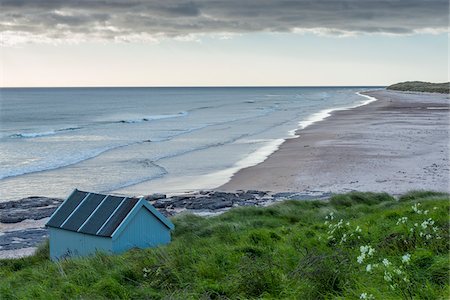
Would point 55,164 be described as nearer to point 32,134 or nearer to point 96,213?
point 32,134

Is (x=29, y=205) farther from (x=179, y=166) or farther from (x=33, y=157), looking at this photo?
(x=33, y=157)

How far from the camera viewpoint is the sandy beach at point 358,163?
2375 cm

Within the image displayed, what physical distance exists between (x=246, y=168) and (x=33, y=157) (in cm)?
1657

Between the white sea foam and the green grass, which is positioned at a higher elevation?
the green grass

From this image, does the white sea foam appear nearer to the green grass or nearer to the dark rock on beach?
the dark rock on beach

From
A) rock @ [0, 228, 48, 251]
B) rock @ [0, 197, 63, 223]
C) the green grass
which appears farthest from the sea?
the green grass

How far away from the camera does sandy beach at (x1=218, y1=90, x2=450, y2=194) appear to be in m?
23.8

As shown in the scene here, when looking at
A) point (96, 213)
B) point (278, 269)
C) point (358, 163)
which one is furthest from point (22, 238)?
point (358, 163)

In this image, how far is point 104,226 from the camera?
38.2ft

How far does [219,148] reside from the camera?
4038 centimetres

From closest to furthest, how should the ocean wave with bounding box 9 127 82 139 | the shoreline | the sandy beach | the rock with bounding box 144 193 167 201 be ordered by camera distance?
the rock with bounding box 144 193 167 201
the sandy beach
the shoreline
the ocean wave with bounding box 9 127 82 139

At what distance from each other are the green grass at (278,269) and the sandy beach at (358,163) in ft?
39.5

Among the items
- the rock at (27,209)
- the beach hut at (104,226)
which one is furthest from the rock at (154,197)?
the beach hut at (104,226)

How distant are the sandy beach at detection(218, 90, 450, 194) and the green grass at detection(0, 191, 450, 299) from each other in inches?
474
